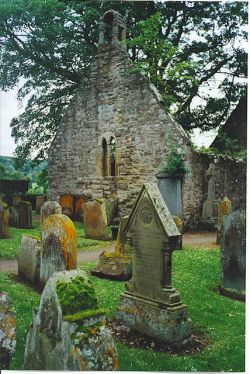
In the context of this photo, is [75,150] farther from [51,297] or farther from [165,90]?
[51,297]

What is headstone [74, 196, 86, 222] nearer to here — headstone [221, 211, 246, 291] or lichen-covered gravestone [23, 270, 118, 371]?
headstone [221, 211, 246, 291]

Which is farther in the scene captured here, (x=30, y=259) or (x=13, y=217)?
(x=13, y=217)

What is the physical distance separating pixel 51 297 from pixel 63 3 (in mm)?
9200

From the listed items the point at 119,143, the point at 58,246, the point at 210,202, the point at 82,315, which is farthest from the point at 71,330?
the point at 119,143

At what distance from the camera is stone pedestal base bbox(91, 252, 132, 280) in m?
6.12

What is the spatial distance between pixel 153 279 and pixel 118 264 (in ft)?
5.84

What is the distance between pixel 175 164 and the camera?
1045 cm

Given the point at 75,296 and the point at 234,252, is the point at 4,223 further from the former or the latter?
the point at 75,296

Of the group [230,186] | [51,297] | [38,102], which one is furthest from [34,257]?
[38,102]

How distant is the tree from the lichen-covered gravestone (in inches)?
253

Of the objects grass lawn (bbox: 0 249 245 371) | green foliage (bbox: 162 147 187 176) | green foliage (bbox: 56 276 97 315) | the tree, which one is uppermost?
the tree

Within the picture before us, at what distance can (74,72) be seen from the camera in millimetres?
13023

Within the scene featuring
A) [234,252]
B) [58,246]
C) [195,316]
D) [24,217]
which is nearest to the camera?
[195,316]

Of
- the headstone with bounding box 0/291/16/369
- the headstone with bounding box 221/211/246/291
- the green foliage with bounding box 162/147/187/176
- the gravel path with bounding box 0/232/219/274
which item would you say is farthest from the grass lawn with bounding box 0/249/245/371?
the green foliage with bounding box 162/147/187/176
